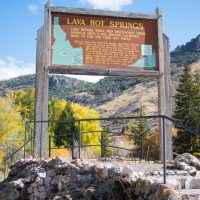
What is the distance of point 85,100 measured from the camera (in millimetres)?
157125

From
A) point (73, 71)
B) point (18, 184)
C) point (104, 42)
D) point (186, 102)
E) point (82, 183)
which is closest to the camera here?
point (82, 183)

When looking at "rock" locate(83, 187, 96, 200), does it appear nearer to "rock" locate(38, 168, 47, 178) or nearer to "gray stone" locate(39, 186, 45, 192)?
"gray stone" locate(39, 186, 45, 192)

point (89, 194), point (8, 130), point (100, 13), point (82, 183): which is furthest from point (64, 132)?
point (89, 194)

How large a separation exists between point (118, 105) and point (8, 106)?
335 feet

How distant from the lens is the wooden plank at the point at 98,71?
12.2 metres

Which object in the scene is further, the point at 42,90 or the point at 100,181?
the point at 42,90

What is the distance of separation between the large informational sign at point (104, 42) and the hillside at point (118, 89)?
3868 inches

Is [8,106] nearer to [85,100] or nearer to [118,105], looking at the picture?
[118,105]

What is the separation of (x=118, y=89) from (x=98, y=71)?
148580mm

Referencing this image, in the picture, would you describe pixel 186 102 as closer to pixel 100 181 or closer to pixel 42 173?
pixel 42 173

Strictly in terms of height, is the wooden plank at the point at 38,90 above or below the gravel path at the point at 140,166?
above

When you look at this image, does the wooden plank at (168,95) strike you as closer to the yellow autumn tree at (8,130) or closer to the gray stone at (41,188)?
the gray stone at (41,188)

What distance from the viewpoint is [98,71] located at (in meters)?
12.4

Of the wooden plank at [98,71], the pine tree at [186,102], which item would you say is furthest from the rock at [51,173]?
the pine tree at [186,102]
